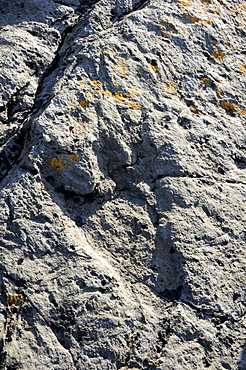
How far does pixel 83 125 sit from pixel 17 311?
1.63 metres

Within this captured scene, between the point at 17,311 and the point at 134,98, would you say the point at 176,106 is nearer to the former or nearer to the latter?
the point at 134,98

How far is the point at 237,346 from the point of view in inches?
123

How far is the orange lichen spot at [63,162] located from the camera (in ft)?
10.9

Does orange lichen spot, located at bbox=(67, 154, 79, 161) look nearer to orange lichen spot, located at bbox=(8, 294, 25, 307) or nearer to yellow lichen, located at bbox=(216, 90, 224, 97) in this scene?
orange lichen spot, located at bbox=(8, 294, 25, 307)

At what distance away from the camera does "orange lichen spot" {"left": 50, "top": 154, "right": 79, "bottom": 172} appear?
333cm

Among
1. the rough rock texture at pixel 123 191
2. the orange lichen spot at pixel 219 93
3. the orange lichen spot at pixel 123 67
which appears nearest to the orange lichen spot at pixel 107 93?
the rough rock texture at pixel 123 191

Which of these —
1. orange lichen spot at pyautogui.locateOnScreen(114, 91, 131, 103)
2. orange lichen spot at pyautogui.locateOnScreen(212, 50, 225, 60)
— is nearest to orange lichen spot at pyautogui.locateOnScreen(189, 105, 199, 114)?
orange lichen spot at pyautogui.locateOnScreen(114, 91, 131, 103)

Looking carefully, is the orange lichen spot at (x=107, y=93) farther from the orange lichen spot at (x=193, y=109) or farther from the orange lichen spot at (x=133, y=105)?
the orange lichen spot at (x=193, y=109)

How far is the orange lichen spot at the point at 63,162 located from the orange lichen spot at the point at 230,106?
67.3 inches

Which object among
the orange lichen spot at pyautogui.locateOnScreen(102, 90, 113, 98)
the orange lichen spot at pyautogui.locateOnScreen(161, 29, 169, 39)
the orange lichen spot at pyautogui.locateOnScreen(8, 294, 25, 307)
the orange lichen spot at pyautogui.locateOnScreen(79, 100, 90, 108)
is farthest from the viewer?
the orange lichen spot at pyautogui.locateOnScreen(161, 29, 169, 39)

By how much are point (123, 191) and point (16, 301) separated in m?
1.27

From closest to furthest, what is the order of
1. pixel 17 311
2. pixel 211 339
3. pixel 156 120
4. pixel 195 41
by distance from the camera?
pixel 17 311 < pixel 211 339 < pixel 156 120 < pixel 195 41

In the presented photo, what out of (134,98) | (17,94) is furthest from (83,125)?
(17,94)

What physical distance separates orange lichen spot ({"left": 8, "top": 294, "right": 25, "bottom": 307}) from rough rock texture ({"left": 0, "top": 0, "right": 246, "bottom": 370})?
Answer: 14mm
